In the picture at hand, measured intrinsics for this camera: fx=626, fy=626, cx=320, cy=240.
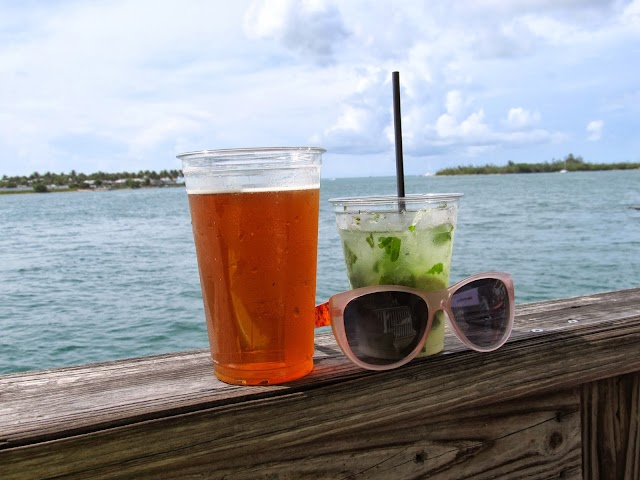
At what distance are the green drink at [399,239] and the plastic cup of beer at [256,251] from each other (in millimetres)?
100

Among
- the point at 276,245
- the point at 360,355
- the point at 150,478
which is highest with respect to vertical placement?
the point at 276,245

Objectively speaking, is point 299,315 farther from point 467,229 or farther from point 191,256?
point 467,229

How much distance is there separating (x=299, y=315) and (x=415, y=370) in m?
0.21

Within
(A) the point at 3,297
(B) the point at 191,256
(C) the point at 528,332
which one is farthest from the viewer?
(B) the point at 191,256

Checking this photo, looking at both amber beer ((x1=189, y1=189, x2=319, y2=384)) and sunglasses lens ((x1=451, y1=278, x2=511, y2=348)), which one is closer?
amber beer ((x1=189, y1=189, x2=319, y2=384))

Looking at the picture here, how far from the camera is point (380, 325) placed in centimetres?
99

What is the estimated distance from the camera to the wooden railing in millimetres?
819

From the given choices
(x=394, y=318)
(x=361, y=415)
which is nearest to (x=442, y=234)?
(x=394, y=318)

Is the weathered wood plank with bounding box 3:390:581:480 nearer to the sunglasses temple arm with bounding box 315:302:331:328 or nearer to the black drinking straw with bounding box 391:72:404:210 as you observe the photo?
the sunglasses temple arm with bounding box 315:302:331:328

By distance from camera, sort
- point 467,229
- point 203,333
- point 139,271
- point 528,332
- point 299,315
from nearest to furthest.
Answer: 1. point 299,315
2. point 528,332
3. point 203,333
4. point 139,271
5. point 467,229

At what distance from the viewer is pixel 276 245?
0.90m

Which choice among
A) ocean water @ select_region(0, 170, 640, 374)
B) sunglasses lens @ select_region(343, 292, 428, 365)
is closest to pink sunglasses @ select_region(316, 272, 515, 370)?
sunglasses lens @ select_region(343, 292, 428, 365)

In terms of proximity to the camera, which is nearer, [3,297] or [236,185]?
[236,185]

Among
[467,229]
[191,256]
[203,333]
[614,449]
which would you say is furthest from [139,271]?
[614,449]
